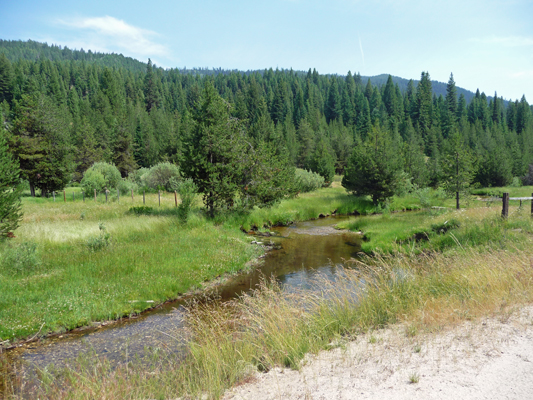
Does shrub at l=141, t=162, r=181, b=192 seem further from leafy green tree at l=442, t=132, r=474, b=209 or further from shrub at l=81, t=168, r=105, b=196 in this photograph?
leafy green tree at l=442, t=132, r=474, b=209

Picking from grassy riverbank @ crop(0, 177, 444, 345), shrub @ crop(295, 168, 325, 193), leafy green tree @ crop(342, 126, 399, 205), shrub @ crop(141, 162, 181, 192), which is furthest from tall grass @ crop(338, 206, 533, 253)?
shrub @ crop(141, 162, 181, 192)

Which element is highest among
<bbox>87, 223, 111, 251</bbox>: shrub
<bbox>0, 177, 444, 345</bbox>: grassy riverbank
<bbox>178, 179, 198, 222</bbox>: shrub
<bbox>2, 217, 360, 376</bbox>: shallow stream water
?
<bbox>178, 179, 198, 222</bbox>: shrub

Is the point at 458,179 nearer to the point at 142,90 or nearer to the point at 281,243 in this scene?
the point at 281,243

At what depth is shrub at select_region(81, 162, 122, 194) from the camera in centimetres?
3744

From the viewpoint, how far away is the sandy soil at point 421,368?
4.45 m

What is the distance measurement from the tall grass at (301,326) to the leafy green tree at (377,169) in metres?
25.7

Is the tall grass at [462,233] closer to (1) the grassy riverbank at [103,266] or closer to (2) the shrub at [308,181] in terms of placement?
(1) the grassy riverbank at [103,266]

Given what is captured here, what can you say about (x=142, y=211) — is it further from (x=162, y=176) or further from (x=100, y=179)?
(x=162, y=176)

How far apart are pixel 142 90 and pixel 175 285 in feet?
463

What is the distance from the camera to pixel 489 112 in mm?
121750

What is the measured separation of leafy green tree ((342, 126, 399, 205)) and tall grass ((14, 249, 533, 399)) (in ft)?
84.4

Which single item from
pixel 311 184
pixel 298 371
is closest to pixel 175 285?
pixel 298 371

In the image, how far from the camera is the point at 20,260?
12484 millimetres

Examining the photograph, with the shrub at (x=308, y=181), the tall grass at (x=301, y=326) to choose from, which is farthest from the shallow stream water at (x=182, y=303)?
the shrub at (x=308, y=181)
